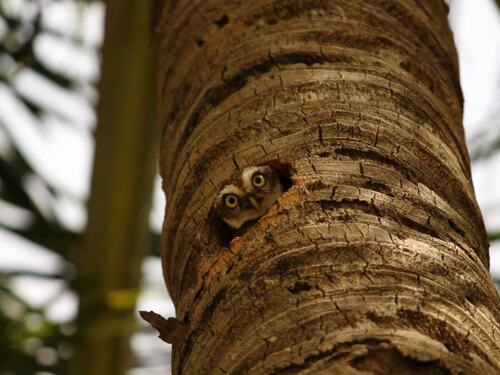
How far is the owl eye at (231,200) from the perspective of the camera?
6.52ft

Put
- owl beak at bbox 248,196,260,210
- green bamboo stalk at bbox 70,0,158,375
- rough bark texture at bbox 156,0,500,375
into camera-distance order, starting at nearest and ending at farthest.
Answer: rough bark texture at bbox 156,0,500,375
owl beak at bbox 248,196,260,210
green bamboo stalk at bbox 70,0,158,375

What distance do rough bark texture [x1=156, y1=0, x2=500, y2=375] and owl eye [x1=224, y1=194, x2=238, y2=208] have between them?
2.1 inches

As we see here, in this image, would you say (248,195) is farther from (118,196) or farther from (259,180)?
(118,196)

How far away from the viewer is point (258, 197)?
2150 mm

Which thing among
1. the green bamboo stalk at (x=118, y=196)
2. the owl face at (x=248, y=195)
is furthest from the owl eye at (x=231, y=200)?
the green bamboo stalk at (x=118, y=196)

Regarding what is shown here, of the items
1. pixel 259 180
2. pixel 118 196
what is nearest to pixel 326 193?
pixel 259 180

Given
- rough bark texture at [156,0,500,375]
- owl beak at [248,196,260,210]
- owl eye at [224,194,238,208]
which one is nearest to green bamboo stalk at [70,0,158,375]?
Answer: rough bark texture at [156,0,500,375]

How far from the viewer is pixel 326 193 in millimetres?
1788

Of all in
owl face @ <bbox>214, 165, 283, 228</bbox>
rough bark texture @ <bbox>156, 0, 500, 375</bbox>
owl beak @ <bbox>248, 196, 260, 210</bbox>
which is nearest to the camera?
rough bark texture @ <bbox>156, 0, 500, 375</bbox>

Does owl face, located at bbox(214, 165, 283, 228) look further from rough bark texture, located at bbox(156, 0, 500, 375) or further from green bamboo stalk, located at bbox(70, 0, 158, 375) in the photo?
green bamboo stalk, located at bbox(70, 0, 158, 375)

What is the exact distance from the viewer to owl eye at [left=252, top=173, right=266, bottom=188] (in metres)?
1.98

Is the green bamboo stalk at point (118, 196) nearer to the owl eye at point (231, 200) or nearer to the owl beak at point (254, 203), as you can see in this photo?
the owl beak at point (254, 203)

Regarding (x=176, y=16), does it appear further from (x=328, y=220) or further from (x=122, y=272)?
(x=122, y=272)

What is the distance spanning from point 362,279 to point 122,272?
2.34 metres
